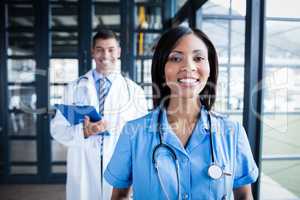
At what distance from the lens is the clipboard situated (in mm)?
1705

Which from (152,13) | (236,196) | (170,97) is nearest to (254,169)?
(236,196)

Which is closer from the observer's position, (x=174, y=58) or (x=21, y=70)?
(x=174, y=58)

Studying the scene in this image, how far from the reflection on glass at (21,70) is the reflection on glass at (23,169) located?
111 centimetres

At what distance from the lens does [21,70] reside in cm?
366

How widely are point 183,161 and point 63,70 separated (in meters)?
3.02

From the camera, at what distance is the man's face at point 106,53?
1950mm

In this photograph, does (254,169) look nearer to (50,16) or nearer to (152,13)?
(152,13)

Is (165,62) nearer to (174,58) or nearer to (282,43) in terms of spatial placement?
(174,58)

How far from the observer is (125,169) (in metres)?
1.00

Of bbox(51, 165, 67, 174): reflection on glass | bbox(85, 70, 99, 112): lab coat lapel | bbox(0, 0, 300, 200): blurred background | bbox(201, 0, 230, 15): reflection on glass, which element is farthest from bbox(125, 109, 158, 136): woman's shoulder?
bbox(51, 165, 67, 174): reflection on glass

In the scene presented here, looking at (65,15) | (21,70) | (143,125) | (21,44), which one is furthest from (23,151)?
(143,125)

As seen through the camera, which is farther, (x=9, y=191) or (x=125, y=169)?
(x=9, y=191)

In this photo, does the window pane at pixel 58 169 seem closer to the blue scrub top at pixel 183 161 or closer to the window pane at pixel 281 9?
the blue scrub top at pixel 183 161

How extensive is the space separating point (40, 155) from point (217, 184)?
3224mm
